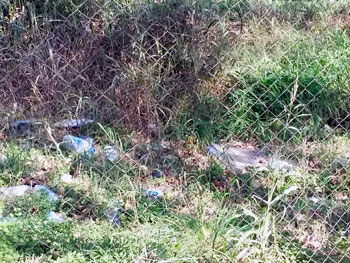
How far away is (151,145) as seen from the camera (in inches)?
146

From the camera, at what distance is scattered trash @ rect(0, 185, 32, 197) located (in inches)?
127

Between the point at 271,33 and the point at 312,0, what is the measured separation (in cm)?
78

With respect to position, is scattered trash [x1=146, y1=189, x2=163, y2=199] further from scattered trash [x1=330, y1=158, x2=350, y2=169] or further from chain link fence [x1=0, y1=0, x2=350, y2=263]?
scattered trash [x1=330, y1=158, x2=350, y2=169]

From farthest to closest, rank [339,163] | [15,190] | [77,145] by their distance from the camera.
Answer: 1. [339,163]
2. [77,145]
3. [15,190]

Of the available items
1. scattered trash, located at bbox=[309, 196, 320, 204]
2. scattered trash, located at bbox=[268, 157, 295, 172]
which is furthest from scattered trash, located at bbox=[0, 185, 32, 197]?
scattered trash, located at bbox=[309, 196, 320, 204]

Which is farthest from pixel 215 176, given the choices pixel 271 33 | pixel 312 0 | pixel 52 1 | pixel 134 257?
pixel 312 0

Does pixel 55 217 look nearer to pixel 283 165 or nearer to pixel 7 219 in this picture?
pixel 7 219

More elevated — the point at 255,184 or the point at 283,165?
the point at 283,165

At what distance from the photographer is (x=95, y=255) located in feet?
8.72

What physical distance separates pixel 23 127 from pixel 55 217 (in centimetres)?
107

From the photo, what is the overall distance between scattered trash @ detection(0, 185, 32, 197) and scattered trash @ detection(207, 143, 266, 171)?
1352 mm

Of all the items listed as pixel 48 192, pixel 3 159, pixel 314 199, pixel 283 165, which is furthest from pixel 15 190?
pixel 314 199

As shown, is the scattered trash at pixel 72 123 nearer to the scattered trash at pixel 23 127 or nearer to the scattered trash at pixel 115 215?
the scattered trash at pixel 23 127

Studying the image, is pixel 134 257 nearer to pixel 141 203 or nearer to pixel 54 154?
pixel 141 203
